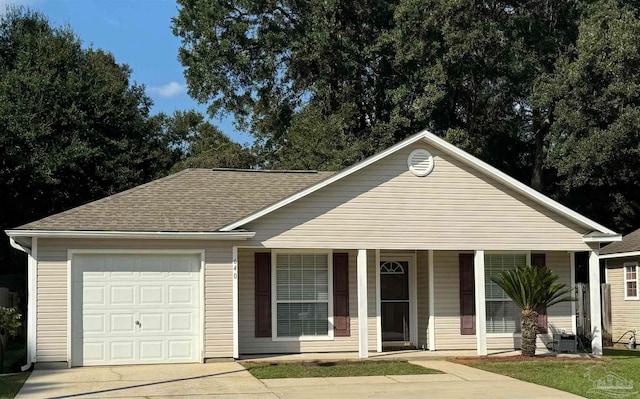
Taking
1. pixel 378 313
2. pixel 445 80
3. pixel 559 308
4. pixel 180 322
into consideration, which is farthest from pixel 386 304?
pixel 445 80

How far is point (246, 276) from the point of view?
17.2m

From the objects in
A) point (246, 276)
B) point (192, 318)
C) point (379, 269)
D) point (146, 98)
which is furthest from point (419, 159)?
point (146, 98)

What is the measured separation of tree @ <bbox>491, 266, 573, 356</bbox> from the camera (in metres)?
16.4

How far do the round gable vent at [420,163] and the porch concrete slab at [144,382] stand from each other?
5.68 m

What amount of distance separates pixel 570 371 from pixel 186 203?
8706mm

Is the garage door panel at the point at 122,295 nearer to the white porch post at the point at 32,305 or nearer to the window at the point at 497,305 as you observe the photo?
the white porch post at the point at 32,305

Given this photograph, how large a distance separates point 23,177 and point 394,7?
15987 millimetres

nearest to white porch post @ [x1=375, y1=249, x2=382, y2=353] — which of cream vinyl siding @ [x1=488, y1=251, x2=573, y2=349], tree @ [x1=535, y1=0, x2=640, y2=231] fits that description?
cream vinyl siding @ [x1=488, y1=251, x2=573, y2=349]

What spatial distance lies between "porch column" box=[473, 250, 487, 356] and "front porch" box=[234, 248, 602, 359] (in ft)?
0.07

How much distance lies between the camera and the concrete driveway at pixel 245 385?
37.9ft

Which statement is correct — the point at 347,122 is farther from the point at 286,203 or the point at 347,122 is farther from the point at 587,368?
the point at 587,368

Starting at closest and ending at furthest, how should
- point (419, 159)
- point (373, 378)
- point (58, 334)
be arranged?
point (373, 378) < point (58, 334) < point (419, 159)

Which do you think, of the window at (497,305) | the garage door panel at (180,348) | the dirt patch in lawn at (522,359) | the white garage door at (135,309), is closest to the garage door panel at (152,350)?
the white garage door at (135,309)

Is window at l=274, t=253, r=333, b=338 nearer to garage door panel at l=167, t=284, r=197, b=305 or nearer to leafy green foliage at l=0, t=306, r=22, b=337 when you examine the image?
garage door panel at l=167, t=284, r=197, b=305
